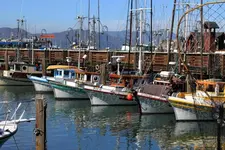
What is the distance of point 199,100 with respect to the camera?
93.7ft

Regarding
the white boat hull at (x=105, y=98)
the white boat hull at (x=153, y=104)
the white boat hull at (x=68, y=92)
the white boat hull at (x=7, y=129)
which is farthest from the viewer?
the white boat hull at (x=68, y=92)

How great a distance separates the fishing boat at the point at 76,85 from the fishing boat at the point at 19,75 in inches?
581

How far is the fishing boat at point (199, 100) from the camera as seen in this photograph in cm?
2838

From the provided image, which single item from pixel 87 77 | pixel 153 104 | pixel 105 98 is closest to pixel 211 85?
pixel 153 104

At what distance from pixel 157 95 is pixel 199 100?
6009 millimetres

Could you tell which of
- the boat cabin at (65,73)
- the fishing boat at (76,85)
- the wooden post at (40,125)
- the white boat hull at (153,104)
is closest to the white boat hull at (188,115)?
the white boat hull at (153,104)

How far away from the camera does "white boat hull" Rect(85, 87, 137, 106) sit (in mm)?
38625

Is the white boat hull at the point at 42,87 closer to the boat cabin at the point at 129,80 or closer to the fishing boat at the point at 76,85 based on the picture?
the fishing boat at the point at 76,85

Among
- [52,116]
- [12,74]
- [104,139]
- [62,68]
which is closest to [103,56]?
[12,74]

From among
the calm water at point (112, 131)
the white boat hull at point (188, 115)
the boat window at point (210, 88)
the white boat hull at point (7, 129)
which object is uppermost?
the boat window at point (210, 88)

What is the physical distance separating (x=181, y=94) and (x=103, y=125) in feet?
18.2

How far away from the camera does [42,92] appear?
51406 millimetres

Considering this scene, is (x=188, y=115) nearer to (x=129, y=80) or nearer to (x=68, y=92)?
(x=129, y=80)

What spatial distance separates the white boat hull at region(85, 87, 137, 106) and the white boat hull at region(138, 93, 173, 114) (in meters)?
3.91
